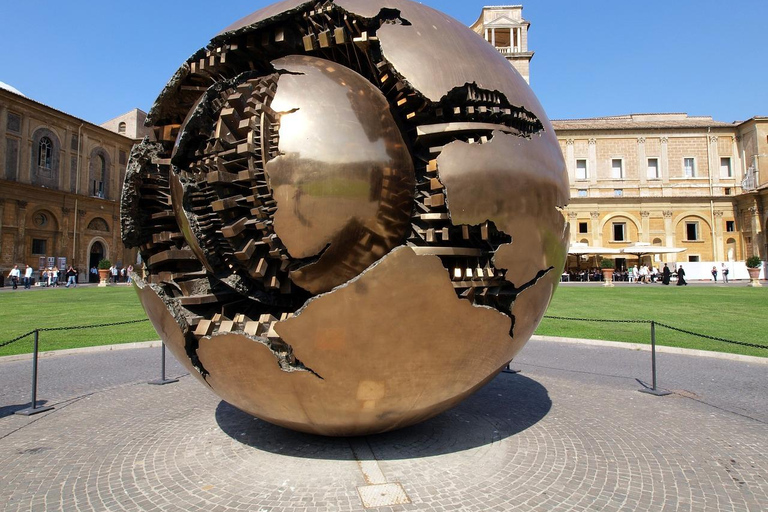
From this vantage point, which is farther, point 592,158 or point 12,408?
A: point 592,158

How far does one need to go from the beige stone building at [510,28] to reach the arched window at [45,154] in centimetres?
4609

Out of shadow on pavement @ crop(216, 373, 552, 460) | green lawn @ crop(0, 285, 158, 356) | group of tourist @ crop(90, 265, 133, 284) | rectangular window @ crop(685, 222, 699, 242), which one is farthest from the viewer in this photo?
rectangular window @ crop(685, 222, 699, 242)

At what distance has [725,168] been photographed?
53.8 metres

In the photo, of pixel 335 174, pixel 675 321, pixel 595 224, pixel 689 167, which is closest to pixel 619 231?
pixel 595 224

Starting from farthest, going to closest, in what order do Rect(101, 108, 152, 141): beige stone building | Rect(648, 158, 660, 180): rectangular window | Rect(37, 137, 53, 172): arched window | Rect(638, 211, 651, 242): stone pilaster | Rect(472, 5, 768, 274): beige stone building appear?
Rect(101, 108, 152, 141): beige stone building, Rect(648, 158, 660, 180): rectangular window, Rect(638, 211, 651, 242): stone pilaster, Rect(472, 5, 768, 274): beige stone building, Rect(37, 137, 53, 172): arched window

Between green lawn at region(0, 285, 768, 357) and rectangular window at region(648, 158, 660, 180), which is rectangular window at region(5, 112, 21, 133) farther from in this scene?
rectangular window at region(648, 158, 660, 180)

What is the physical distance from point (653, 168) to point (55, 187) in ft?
202

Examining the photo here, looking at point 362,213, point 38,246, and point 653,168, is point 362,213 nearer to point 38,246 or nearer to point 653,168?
point 38,246

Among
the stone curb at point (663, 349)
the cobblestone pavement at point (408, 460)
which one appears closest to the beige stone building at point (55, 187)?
the cobblestone pavement at point (408, 460)

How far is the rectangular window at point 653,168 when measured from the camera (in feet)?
176


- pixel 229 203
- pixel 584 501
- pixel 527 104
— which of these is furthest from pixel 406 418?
pixel 527 104

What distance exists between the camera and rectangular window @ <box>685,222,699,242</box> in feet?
175

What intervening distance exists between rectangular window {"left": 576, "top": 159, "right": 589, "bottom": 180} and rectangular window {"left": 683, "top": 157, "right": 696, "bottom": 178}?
1099 centimetres

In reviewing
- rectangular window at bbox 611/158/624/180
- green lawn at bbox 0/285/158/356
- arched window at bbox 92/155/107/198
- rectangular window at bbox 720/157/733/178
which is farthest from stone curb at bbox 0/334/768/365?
rectangular window at bbox 720/157/733/178
